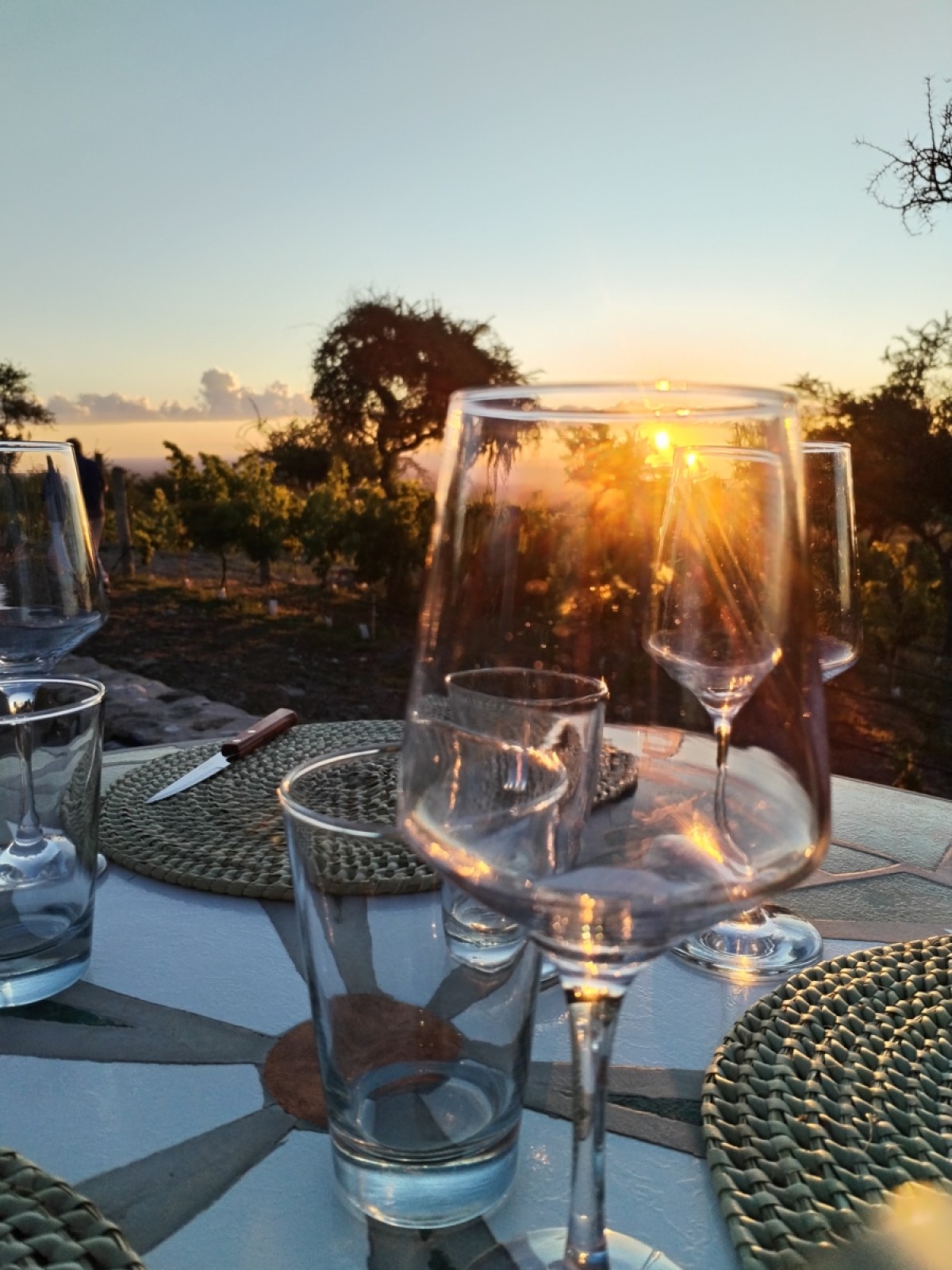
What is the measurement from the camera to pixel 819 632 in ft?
3.09

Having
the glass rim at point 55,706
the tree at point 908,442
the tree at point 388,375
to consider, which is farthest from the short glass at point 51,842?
the tree at point 388,375

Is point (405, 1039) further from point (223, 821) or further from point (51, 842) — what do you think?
point (223, 821)

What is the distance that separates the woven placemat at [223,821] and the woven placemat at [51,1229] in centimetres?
21

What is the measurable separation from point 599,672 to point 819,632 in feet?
1.69

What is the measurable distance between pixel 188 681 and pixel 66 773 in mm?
5300

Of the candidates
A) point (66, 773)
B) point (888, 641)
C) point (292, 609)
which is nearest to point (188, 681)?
point (292, 609)

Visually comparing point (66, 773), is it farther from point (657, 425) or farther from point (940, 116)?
point (940, 116)

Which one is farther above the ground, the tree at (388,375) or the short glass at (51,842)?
the tree at (388,375)

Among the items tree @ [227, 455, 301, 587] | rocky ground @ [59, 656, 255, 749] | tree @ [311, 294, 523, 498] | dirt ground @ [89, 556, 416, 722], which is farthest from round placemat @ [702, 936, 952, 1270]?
tree @ [311, 294, 523, 498]

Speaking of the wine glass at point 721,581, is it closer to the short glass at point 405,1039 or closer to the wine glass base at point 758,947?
the short glass at point 405,1039

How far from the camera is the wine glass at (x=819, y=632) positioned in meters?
0.91

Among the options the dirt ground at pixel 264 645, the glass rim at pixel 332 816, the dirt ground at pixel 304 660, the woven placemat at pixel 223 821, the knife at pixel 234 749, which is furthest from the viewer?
the dirt ground at pixel 264 645

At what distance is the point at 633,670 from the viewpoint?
0.51 m

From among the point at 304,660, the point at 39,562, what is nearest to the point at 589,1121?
the point at 39,562
